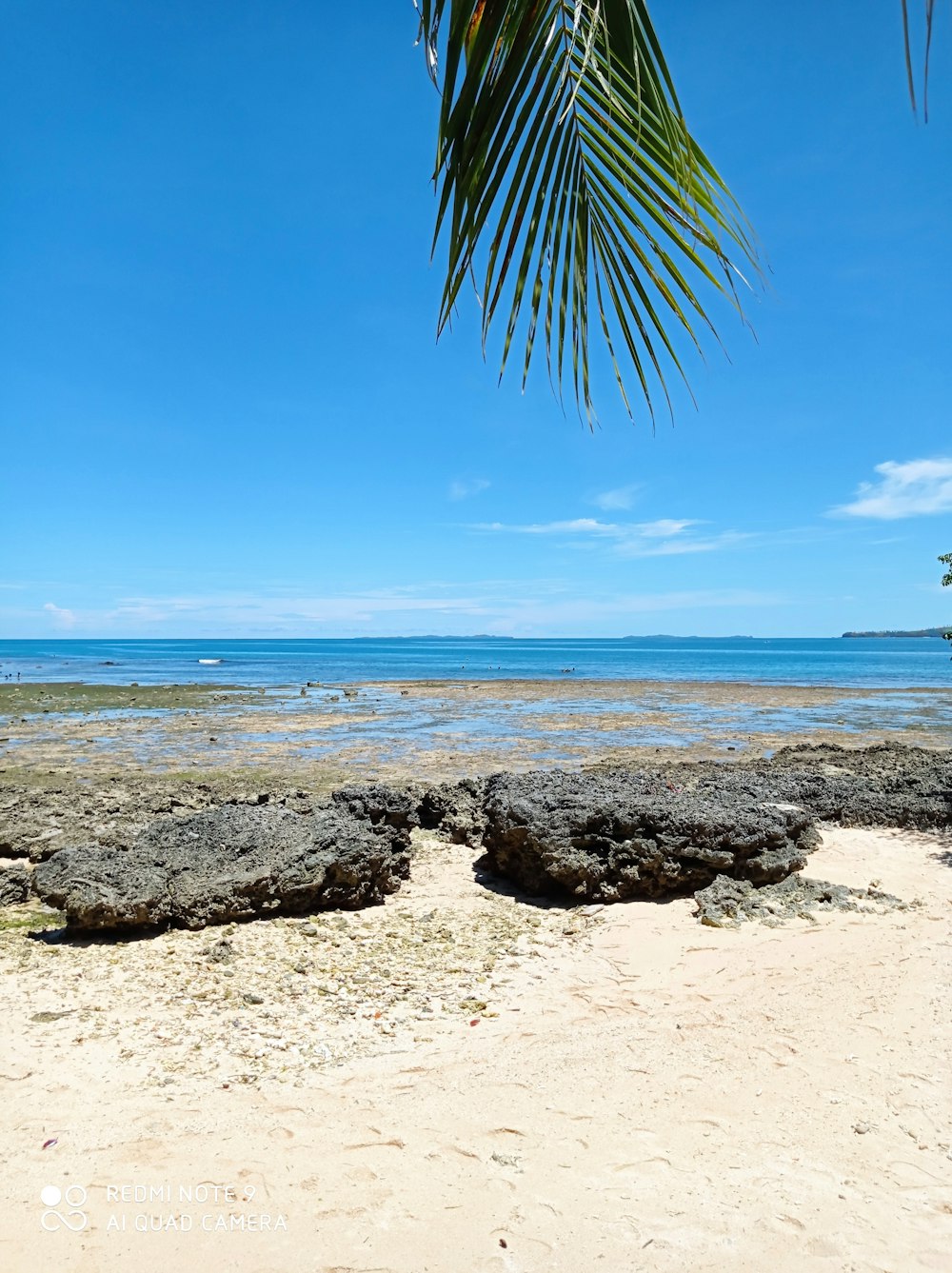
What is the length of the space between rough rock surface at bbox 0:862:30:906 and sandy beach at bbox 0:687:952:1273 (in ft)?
0.74

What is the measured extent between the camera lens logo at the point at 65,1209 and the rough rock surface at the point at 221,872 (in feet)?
8.98

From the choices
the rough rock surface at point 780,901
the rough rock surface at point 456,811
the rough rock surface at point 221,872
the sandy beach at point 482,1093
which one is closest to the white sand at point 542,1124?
the sandy beach at point 482,1093

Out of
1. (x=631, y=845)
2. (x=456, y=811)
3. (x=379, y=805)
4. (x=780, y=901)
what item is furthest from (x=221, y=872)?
(x=780, y=901)

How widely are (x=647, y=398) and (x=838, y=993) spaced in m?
4.36

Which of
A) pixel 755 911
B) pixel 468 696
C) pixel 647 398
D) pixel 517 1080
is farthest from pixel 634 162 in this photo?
pixel 468 696

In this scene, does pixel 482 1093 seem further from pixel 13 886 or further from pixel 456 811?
pixel 456 811

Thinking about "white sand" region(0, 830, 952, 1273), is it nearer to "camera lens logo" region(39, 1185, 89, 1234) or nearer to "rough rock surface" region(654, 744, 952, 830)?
"camera lens logo" region(39, 1185, 89, 1234)

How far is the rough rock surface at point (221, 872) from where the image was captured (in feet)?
18.3

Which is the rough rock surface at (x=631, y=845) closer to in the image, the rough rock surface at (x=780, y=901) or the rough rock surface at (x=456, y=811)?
the rough rock surface at (x=780, y=901)

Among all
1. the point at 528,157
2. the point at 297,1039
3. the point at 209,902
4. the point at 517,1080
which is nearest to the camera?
the point at 528,157

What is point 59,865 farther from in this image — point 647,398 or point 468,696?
point 468,696

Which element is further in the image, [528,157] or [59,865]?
[59,865]

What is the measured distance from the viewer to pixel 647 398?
172 cm

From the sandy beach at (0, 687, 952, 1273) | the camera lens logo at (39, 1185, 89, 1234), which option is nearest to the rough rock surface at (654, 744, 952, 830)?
the sandy beach at (0, 687, 952, 1273)
